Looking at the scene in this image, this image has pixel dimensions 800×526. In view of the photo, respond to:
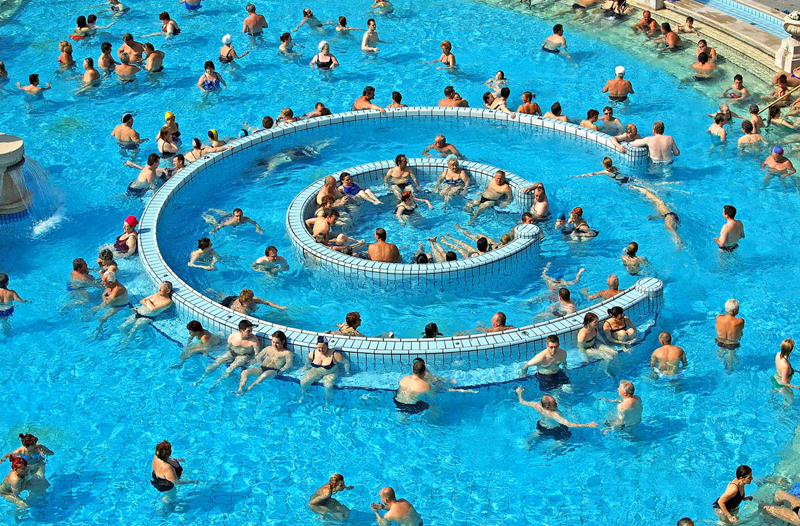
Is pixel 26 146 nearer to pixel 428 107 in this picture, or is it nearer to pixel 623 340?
pixel 428 107

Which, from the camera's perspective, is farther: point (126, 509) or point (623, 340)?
point (623, 340)

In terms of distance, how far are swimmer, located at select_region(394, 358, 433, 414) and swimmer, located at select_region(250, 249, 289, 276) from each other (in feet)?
13.9

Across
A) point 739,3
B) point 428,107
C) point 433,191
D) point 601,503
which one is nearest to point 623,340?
point 601,503

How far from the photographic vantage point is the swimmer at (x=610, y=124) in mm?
21891

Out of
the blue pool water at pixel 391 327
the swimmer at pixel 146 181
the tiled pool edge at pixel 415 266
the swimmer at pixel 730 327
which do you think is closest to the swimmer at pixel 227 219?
the blue pool water at pixel 391 327

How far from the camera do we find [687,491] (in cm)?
1332

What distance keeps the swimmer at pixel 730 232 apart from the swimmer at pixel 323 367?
7425 millimetres

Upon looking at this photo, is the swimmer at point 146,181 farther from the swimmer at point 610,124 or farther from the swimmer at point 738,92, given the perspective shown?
the swimmer at point 738,92

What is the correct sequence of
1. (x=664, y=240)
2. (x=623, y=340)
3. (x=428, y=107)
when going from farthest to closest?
(x=428, y=107)
(x=664, y=240)
(x=623, y=340)

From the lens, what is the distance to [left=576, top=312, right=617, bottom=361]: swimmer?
15273 mm

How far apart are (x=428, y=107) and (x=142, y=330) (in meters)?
9.21

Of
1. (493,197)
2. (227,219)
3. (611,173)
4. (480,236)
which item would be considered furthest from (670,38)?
(227,219)

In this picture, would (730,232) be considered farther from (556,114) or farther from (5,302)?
(5,302)

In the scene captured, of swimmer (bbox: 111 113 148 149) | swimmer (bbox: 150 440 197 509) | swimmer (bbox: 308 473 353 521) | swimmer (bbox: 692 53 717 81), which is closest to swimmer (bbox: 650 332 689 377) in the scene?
swimmer (bbox: 308 473 353 521)
